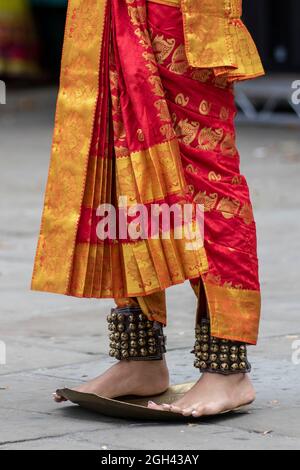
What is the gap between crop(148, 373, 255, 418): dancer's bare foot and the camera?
3.97m

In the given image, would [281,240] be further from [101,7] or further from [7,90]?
[7,90]

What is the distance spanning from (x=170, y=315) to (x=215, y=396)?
1.79m

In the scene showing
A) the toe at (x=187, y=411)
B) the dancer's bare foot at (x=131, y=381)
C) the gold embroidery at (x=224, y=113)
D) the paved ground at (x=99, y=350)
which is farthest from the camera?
the dancer's bare foot at (x=131, y=381)

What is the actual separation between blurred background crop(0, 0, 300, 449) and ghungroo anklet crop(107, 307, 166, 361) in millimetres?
286

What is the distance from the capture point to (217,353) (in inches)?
160

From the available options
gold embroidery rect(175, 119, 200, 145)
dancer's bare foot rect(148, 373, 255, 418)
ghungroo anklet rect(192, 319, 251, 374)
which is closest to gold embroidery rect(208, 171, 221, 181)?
gold embroidery rect(175, 119, 200, 145)

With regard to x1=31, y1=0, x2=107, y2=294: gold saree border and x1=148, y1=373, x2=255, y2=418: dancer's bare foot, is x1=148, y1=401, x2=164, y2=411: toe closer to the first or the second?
x1=148, y1=373, x2=255, y2=418: dancer's bare foot

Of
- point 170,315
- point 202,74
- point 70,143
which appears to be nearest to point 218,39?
point 202,74

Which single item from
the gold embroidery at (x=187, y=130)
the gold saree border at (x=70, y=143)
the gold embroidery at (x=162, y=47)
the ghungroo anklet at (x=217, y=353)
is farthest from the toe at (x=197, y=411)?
the gold embroidery at (x=162, y=47)

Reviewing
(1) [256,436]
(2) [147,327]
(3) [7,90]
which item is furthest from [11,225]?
(3) [7,90]

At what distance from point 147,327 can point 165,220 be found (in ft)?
1.42

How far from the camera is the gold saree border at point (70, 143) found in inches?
158

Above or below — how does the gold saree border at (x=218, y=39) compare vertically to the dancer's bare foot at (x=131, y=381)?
above

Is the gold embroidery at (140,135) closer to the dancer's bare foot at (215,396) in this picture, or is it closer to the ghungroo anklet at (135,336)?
the ghungroo anklet at (135,336)
